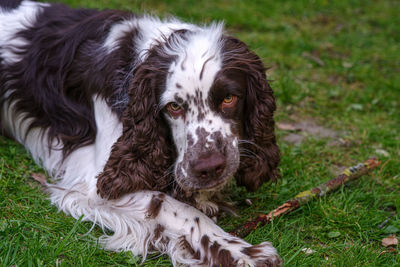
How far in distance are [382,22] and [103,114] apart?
18.8ft

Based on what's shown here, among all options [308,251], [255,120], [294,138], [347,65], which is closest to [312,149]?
[294,138]

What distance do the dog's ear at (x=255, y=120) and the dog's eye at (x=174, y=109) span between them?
434 mm

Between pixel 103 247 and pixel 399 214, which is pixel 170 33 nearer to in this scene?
pixel 103 247

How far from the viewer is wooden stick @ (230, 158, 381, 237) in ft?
12.4

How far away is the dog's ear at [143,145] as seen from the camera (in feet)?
12.2

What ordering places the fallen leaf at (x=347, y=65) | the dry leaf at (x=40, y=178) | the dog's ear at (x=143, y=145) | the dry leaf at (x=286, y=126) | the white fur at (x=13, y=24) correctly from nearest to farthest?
the dog's ear at (x=143, y=145), the dry leaf at (x=40, y=178), the white fur at (x=13, y=24), the dry leaf at (x=286, y=126), the fallen leaf at (x=347, y=65)

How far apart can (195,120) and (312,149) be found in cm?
185

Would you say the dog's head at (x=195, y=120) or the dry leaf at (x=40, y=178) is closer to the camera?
the dog's head at (x=195, y=120)

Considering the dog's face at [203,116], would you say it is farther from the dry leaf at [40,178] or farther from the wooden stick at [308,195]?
the dry leaf at [40,178]

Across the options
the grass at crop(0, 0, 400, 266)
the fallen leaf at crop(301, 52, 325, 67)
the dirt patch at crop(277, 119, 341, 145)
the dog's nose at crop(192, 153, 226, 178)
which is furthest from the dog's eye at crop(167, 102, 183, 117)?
the fallen leaf at crop(301, 52, 325, 67)

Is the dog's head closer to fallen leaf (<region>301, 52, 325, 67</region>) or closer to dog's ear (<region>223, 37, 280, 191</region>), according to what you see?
dog's ear (<region>223, 37, 280, 191</region>)

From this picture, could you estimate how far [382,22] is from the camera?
8445 millimetres

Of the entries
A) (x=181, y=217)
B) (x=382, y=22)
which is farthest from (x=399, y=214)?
(x=382, y=22)

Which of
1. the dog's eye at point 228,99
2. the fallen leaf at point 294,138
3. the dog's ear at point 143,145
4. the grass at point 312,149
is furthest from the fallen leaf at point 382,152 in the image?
the dog's ear at point 143,145
